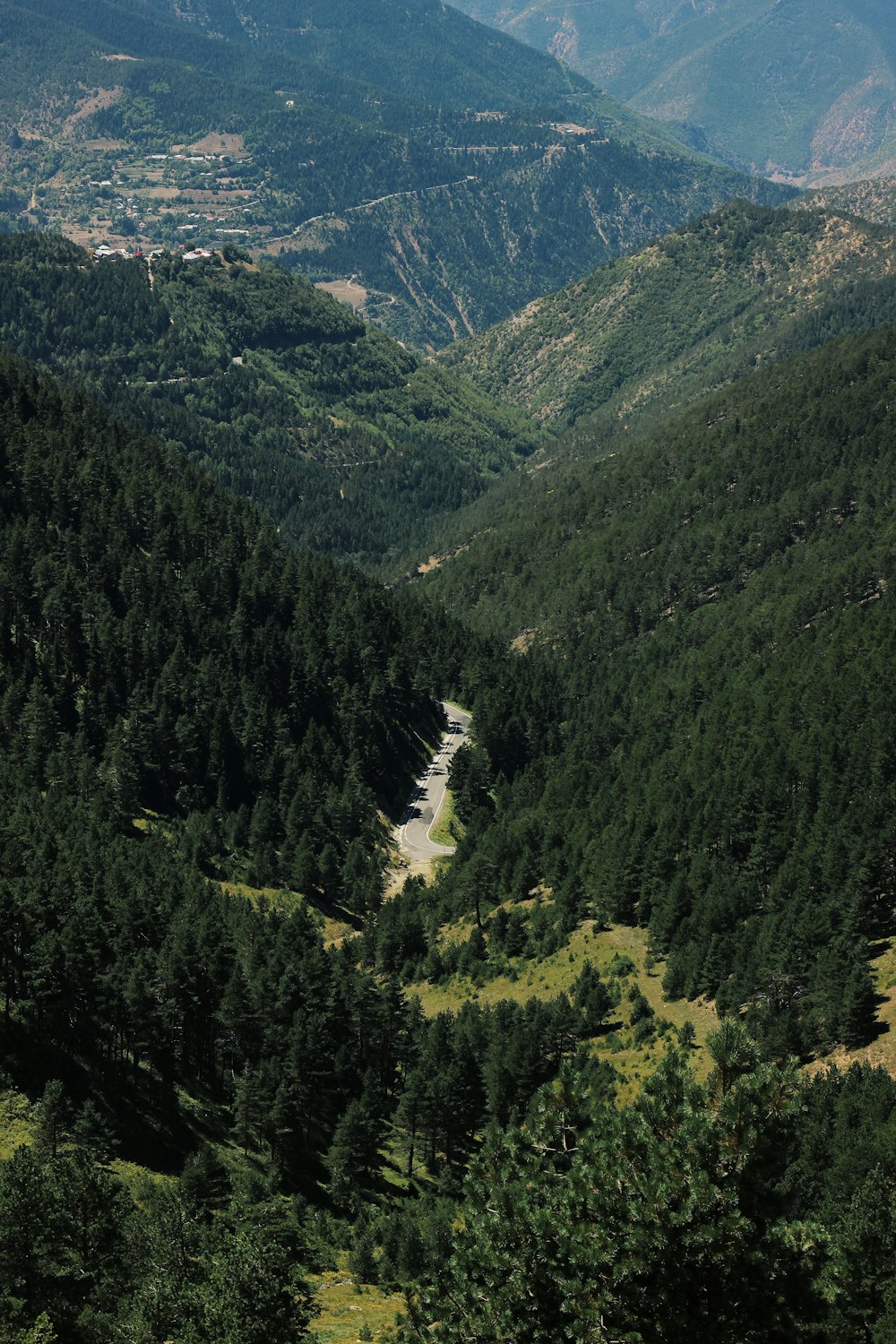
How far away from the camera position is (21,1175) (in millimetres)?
56125

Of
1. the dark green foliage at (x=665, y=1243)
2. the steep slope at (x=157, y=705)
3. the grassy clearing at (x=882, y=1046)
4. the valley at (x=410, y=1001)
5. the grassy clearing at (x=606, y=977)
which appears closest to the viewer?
the dark green foliage at (x=665, y=1243)

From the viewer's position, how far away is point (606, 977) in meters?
130

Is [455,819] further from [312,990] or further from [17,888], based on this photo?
[17,888]

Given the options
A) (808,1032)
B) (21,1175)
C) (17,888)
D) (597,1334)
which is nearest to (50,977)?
(17,888)

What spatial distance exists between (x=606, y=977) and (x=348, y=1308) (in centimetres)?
6261

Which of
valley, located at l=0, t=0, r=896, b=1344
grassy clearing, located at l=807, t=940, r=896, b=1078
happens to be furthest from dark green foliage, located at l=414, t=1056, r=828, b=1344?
grassy clearing, located at l=807, t=940, r=896, b=1078

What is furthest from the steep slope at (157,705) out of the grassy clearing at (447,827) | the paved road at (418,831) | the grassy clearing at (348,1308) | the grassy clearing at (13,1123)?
the grassy clearing at (348,1308)

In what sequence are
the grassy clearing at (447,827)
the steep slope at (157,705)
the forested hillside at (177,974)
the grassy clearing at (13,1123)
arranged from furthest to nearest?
the grassy clearing at (447,827) → the steep slope at (157,705) → the grassy clearing at (13,1123) → the forested hillside at (177,974)

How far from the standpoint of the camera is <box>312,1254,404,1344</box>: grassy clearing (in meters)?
66.6

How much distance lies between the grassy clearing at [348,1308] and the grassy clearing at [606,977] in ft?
122

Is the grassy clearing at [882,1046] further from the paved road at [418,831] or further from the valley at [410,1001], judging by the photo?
the paved road at [418,831]

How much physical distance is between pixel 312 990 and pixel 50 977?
2770 centimetres

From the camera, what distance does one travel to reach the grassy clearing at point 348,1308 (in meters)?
66.6

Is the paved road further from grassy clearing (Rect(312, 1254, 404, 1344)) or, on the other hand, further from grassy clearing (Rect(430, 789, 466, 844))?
grassy clearing (Rect(312, 1254, 404, 1344))
